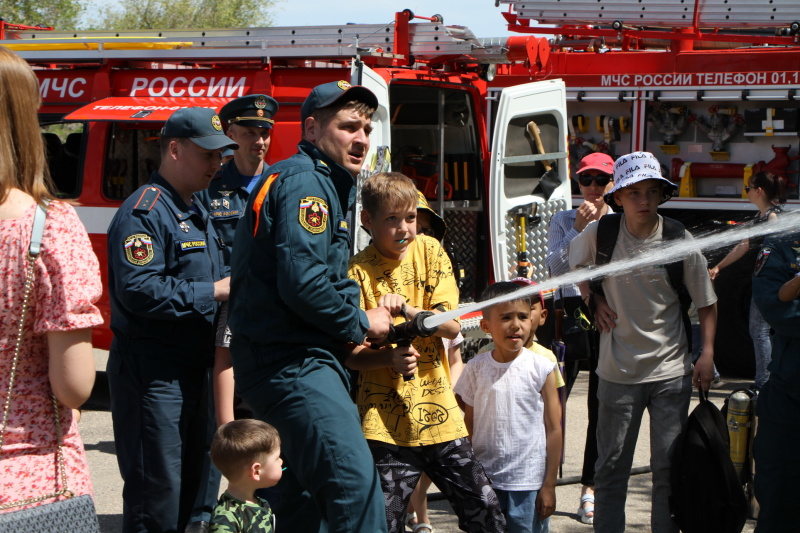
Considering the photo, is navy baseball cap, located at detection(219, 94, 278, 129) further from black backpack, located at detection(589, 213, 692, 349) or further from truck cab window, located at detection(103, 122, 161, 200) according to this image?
truck cab window, located at detection(103, 122, 161, 200)

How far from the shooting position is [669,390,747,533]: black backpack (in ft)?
13.1

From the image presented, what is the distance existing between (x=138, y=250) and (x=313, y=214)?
987 mm

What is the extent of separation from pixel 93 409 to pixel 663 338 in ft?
15.6

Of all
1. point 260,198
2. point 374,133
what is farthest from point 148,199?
point 374,133

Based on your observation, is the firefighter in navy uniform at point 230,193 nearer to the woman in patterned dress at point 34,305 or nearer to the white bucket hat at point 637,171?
the white bucket hat at point 637,171

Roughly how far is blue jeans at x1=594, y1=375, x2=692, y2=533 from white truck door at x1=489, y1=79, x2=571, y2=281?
250 centimetres

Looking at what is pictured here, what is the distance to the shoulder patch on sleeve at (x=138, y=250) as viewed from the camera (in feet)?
12.3

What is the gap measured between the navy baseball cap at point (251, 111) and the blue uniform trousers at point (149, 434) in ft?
5.41

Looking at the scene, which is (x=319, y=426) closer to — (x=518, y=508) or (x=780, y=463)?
(x=518, y=508)

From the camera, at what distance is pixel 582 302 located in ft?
17.4

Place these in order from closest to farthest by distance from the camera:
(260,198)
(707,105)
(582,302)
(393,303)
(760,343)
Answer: (260,198)
(393,303)
(582,302)
(760,343)
(707,105)

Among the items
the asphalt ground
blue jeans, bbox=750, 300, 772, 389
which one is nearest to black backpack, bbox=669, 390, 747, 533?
the asphalt ground

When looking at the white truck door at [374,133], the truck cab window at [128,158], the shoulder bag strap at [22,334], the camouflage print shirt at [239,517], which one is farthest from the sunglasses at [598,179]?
the shoulder bag strap at [22,334]

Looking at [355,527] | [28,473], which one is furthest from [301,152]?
[28,473]
